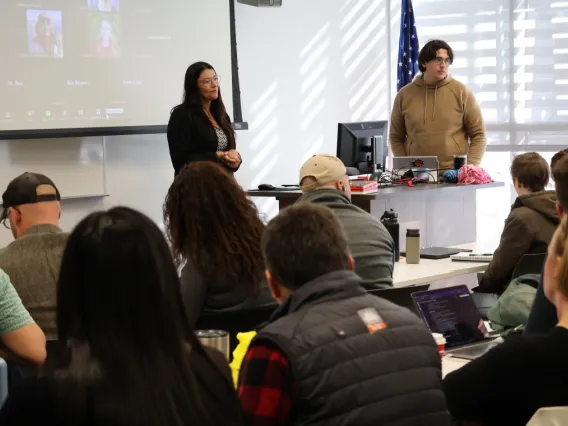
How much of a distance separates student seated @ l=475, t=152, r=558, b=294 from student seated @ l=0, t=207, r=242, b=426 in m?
3.21

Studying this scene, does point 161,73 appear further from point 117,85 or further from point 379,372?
point 379,372

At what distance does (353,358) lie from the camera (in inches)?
77.0

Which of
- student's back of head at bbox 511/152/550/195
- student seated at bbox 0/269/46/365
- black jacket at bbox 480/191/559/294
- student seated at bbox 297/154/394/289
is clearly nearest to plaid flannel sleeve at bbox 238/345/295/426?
student seated at bbox 0/269/46/365

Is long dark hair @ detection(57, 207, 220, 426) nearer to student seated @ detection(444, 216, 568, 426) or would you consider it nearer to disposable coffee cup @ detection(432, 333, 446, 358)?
student seated @ detection(444, 216, 568, 426)

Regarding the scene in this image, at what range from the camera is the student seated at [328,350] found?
1.91m

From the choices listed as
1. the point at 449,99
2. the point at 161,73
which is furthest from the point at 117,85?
the point at 449,99

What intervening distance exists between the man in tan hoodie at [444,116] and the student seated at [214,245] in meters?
3.86

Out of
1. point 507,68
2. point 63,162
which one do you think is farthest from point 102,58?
point 507,68

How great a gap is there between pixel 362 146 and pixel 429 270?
204cm

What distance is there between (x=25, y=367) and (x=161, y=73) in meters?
4.35

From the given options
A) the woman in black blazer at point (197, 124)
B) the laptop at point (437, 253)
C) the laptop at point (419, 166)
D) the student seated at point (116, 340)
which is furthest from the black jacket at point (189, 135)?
the student seated at point (116, 340)

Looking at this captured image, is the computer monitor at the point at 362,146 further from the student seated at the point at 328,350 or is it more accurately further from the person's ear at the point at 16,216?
the student seated at the point at 328,350

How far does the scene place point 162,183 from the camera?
7.17 m

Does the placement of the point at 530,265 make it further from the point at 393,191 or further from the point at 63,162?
the point at 63,162
